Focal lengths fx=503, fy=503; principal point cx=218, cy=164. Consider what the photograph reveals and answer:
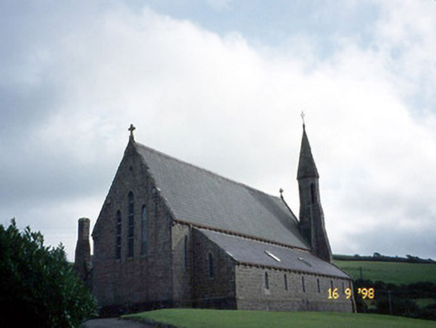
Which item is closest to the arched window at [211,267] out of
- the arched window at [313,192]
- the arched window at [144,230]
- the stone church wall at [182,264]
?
the stone church wall at [182,264]

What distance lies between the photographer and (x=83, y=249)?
41438 millimetres

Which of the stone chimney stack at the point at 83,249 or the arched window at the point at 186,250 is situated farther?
the stone chimney stack at the point at 83,249

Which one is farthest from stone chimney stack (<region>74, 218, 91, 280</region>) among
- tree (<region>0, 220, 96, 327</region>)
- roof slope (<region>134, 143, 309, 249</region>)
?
tree (<region>0, 220, 96, 327</region>)

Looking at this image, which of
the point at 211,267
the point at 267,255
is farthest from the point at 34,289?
the point at 267,255

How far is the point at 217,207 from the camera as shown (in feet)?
136

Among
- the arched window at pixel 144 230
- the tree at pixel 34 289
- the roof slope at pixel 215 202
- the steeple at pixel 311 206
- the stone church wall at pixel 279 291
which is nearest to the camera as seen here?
the tree at pixel 34 289

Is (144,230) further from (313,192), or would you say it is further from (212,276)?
(313,192)

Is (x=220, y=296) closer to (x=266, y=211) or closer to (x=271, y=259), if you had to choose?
(x=271, y=259)

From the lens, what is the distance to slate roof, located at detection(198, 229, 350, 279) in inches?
1375

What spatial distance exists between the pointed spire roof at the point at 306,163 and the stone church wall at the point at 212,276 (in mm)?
27399

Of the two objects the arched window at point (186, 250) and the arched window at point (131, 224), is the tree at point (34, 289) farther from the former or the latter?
the arched window at point (131, 224)

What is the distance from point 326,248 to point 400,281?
27.8 meters

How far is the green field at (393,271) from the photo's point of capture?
7688 cm

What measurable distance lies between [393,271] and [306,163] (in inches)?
1412
